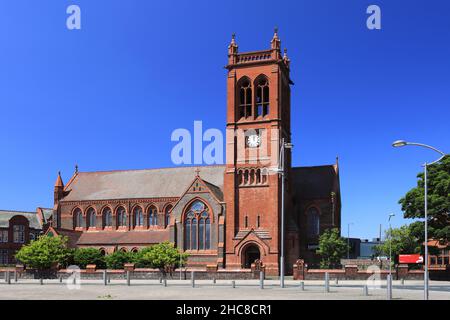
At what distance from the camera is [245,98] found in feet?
253

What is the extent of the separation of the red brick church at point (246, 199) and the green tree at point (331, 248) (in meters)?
2.92

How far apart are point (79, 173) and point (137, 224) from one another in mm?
16592

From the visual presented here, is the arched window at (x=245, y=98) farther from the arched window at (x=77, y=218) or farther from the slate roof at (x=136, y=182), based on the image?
the arched window at (x=77, y=218)

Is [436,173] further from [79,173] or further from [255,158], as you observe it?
[79,173]

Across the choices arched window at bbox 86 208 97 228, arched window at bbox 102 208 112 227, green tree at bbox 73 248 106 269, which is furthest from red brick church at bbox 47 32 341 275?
green tree at bbox 73 248 106 269

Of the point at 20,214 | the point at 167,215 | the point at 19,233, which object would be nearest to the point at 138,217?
the point at 167,215

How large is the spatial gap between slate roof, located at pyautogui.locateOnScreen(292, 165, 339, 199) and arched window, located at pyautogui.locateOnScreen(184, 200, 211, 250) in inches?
506

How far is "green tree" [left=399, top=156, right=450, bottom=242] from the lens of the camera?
194 ft

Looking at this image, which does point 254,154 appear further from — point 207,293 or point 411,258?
point 207,293

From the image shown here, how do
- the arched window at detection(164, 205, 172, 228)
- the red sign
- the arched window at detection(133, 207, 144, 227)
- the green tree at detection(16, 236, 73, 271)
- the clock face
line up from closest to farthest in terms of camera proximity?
the red sign < the green tree at detection(16, 236, 73, 271) < the clock face < the arched window at detection(164, 205, 172, 228) < the arched window at detection(133, 207, 144, 227)

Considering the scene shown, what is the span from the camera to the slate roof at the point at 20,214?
103m

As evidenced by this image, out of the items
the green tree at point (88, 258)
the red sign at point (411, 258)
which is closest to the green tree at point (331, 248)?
the red sign at point (411, 258)

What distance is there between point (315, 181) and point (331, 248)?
11.5m

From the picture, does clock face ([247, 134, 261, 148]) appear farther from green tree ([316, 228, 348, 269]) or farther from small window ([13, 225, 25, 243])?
small window ([13, 225, 25, 243])
